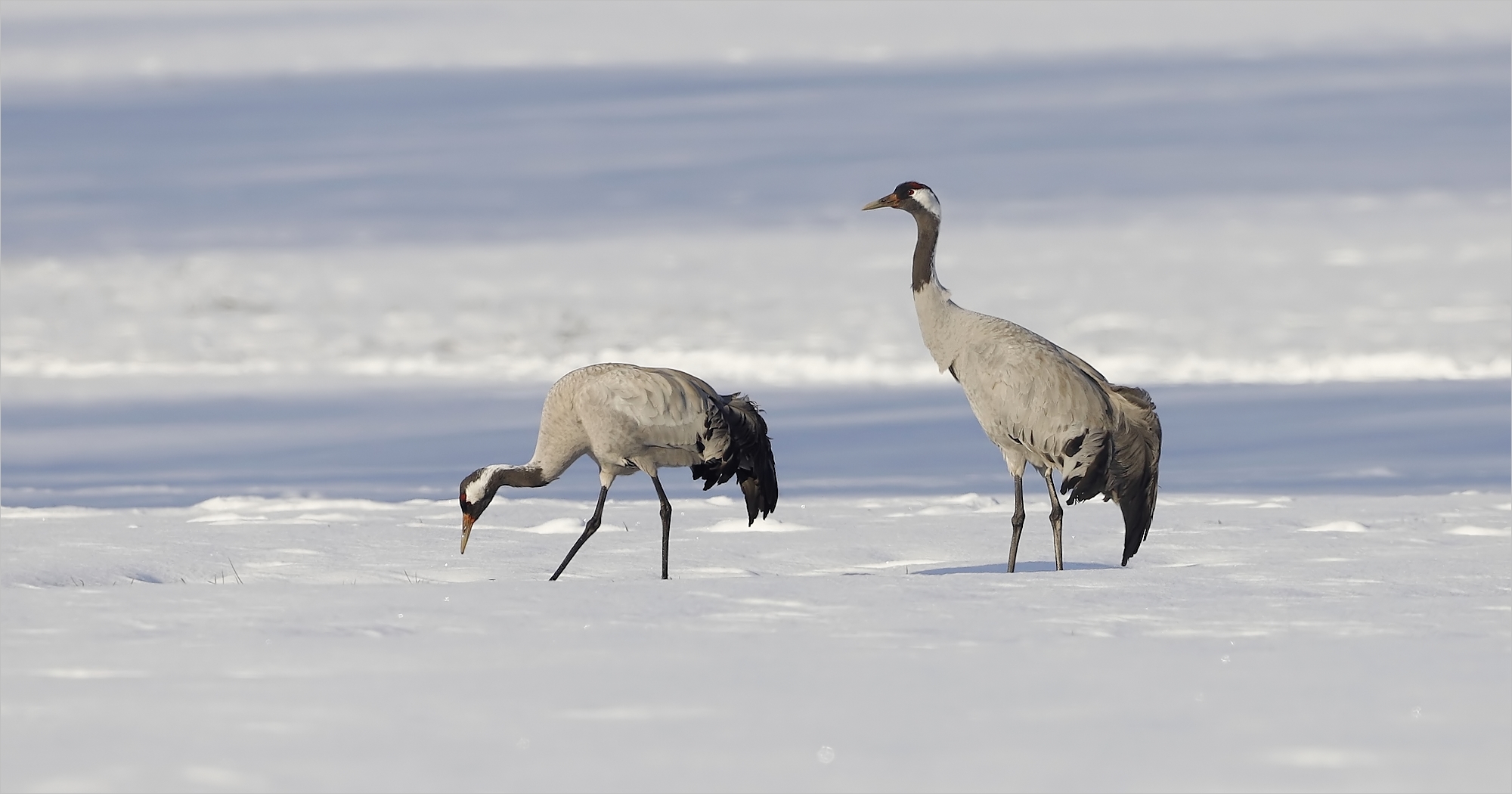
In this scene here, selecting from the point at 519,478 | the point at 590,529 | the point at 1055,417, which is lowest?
the point at 590,529

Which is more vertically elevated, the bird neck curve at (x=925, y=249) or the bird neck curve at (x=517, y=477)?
the bird neck curve at (x=925, y=249)

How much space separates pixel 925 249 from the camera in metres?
10.6

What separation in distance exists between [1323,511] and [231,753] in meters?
8.87

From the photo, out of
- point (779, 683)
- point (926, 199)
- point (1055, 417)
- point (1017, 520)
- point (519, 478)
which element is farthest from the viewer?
point (926, 199)

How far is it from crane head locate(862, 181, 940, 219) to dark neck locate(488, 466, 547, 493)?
2.24 meters

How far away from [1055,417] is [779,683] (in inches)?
162

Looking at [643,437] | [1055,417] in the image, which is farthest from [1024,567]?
[643,437]

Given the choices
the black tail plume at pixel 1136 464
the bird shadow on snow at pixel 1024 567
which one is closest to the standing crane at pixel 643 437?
the bird shadow on snow at pixel 1024 567

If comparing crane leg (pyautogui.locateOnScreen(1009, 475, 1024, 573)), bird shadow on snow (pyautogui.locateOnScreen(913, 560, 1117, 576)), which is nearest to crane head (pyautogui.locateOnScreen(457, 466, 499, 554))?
bird shadow on snow (pyautogui.locateOnScreen(913, 560, 1117, 576))

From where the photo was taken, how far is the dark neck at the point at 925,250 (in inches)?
412

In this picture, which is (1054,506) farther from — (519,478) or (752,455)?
(519,478)

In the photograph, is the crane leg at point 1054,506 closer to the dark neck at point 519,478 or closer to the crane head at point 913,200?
the crane head at point 913,200

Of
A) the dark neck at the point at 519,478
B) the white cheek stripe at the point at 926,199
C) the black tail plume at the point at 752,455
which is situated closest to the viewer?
the black tail plume at the point at 752,455

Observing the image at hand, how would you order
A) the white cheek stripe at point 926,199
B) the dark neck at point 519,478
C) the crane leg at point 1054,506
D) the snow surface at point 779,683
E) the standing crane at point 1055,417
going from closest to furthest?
the snow surface at point 779,683 → the standing crane at point 1055,417 → the crane leg at point 1054,506 → the dark neck at point 519,478 → the white cheek stripe at point 926,199
